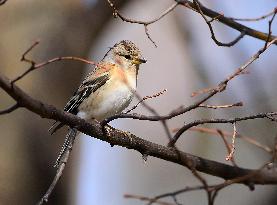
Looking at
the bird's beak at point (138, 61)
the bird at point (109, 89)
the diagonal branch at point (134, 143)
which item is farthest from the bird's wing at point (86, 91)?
the diagonal branch at point (134, 143)

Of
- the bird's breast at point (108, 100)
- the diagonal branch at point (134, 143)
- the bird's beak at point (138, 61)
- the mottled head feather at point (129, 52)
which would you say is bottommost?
the diagonal branch at point (134, 143)

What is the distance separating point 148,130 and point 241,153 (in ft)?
5.75

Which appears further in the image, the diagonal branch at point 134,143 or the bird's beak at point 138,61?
the bird's beak at point 138,61

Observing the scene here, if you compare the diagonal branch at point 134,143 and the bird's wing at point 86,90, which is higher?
the bird's wing at point 86,90

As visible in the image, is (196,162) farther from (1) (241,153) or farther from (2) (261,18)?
(1) (241,153)

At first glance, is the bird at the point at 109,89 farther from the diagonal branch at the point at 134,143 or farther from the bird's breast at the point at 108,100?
the diagonal branch at the point at 134,143

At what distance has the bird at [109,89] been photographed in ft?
16.0

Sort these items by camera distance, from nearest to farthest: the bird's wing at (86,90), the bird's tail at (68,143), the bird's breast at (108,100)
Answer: the bird's tail at (68,143), the bird's breast at (108,100), the bird's wing at (86,90)

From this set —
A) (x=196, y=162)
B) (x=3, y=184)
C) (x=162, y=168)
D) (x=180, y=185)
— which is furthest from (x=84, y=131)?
(x=162, y=168)

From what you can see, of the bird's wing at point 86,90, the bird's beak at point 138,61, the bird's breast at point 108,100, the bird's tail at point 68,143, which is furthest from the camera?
the bird's beak at point 138,61

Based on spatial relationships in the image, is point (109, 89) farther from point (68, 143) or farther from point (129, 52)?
point (68, 143)

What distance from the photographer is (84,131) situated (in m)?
3.48

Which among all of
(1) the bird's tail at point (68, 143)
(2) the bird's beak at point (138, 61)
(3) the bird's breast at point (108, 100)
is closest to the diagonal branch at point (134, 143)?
(1) the bird's tail at point (68, 143)

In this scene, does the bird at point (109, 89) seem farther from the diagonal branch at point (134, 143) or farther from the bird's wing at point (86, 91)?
the diagonal branch at point (134, 143)
